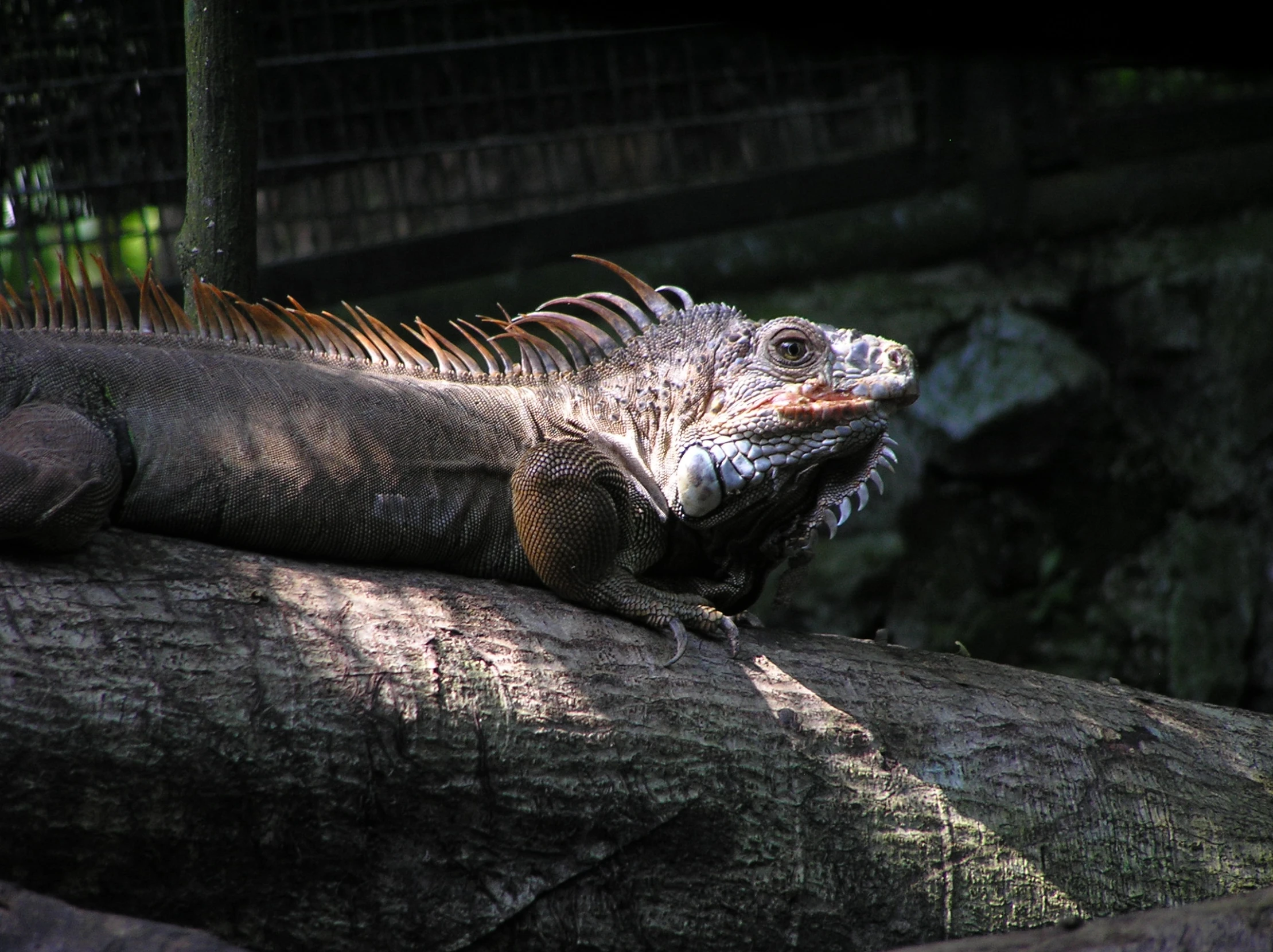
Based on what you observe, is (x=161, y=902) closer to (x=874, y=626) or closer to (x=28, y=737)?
(x=28, y=737)

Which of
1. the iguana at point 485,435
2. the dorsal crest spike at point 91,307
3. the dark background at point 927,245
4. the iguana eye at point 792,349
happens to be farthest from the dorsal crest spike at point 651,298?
the dark background at point 927,245

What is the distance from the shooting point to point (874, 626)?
8344mm

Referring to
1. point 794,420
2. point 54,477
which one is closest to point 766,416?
point 794,420

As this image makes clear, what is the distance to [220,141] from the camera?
15.6 feet

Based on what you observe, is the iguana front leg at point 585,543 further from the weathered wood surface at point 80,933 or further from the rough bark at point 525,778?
the weathered wood surface at point 80,933

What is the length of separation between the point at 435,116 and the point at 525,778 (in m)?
5.38

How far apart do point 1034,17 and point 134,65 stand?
6990 mm

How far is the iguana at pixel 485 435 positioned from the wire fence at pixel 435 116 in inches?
116

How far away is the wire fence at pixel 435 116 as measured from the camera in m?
7.03

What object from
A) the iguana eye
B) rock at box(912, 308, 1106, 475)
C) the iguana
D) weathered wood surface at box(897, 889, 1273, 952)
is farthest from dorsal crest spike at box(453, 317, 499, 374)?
rock at box(912, 308, 1106, 475)

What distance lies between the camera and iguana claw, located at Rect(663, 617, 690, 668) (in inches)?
149

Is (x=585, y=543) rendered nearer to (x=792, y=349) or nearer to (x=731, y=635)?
(x=731, y=635)

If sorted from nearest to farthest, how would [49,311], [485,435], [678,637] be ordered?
[678,637] → [49,311] → [485,435]

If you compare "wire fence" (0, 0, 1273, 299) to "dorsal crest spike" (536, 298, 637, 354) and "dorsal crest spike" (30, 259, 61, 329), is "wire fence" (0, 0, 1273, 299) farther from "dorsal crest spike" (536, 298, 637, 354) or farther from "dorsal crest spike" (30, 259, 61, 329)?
"dorsal crest spike" (536, 298, 637, 354)
